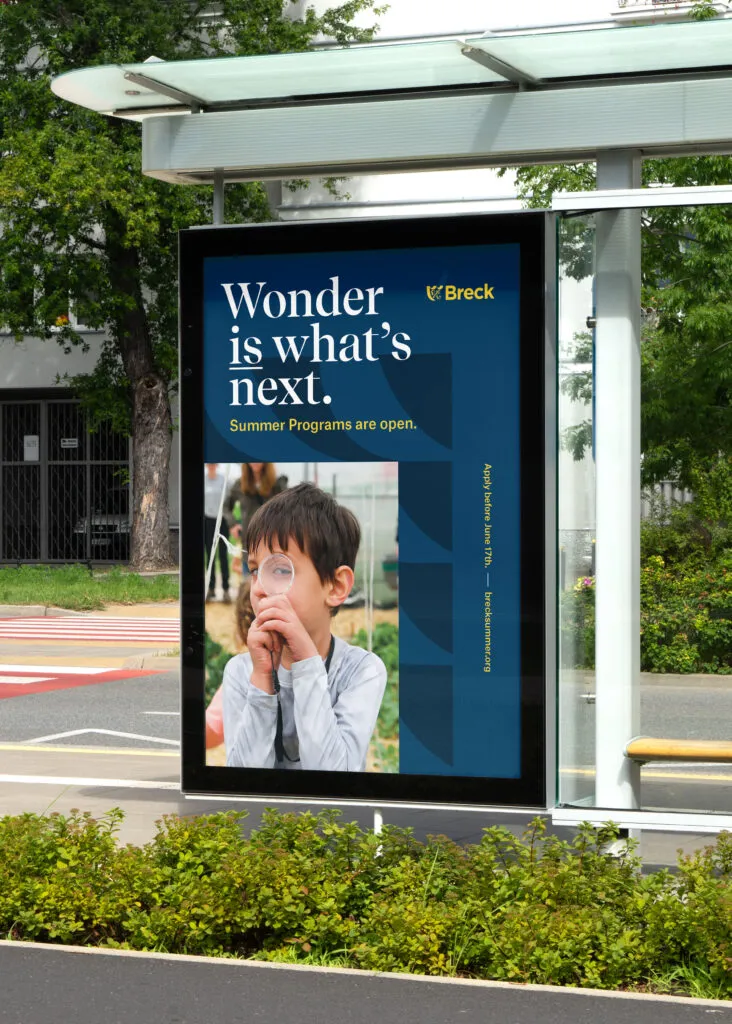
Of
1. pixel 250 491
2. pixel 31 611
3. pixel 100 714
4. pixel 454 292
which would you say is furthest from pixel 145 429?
pixel 454 292

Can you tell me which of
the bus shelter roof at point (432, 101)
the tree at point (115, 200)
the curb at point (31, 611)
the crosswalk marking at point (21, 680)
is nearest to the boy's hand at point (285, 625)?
the bus shelter roof at point (432, 101)

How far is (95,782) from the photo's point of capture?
9805 millimetres

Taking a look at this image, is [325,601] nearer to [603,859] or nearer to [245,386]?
[245,386]

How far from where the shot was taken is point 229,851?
19.2ft

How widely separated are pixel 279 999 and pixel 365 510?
223 cm

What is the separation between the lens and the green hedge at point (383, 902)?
513 cm

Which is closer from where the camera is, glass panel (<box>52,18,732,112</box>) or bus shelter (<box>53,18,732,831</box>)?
glass panel (<box>52,18,732,112</box>)

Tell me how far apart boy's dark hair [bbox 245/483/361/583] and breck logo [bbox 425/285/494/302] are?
3.10 feet

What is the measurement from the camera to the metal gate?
3922cm

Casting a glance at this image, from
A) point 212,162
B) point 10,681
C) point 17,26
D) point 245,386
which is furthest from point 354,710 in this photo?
point 17,26

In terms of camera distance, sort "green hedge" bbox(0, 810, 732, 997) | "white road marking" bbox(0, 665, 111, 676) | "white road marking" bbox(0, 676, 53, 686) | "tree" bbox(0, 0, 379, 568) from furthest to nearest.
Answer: "tree" bbox(0, 0, 379, 568) < "white road marking" bbox(0, 665, 111, 676) < "white road marking" bbox(0, 676, 53, 686) < "green hedge" bbox(0, 810, 732, 997)

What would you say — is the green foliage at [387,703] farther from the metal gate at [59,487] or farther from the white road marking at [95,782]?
the metal gate at [59,487]

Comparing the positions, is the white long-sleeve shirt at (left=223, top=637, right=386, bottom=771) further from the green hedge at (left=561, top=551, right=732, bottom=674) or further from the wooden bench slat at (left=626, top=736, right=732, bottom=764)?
the wooden bench slat at (left=626, top=736, right=732, bottom=764)

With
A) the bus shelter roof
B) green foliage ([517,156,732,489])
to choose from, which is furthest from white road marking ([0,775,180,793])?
the bus shelter roof
